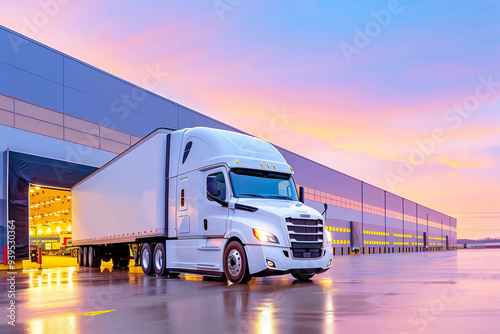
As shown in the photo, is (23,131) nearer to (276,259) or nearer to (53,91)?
(53,91)

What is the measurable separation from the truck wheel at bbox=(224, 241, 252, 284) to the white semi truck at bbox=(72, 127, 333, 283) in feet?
0.09

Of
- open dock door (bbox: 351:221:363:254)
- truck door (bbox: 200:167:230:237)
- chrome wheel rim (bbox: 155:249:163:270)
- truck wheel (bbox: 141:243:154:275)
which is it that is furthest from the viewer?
open dock door (bbox: 351:221:363:254)

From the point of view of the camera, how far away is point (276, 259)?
1342 centimetres

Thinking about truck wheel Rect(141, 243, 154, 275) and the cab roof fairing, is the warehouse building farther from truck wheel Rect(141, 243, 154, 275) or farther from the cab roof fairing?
the cab roof fairing

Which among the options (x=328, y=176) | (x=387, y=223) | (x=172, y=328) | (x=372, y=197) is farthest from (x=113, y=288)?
(x=387, y=223)

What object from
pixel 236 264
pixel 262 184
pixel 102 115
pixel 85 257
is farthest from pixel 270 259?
pixel 102 115

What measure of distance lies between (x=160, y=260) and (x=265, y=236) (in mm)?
5963

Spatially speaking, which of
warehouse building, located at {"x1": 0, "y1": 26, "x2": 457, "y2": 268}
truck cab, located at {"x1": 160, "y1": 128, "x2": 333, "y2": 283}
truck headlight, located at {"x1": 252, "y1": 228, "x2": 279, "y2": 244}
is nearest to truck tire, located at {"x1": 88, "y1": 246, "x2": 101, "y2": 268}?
warehouse building, located at {"x1": 0, "y1": 26, "x2": 457, "y2": 268}

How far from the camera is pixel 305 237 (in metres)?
14.1

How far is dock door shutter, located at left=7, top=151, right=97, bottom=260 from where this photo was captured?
25.8 meters

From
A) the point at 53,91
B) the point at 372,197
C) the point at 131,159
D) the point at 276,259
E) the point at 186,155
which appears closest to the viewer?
the point at 276,259

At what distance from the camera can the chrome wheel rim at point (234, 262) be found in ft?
46.2

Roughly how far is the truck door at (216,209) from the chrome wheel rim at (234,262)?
68 centimetres

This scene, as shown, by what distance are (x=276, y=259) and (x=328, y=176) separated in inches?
2428
